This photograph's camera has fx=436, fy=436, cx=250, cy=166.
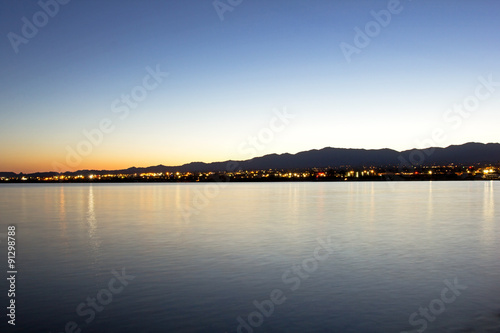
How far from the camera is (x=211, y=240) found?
26.4 metres

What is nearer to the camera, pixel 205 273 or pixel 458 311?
pixel 458 311

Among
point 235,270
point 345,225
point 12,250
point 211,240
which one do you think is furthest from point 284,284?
point 345,225

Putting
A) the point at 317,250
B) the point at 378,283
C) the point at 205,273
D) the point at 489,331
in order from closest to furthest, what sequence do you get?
the point at 489,331 < the point at 378,283 < the point at 205,273 < the point at 317,250

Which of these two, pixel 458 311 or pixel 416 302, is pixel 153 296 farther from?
pixel 458 311

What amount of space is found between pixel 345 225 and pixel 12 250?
910 inches

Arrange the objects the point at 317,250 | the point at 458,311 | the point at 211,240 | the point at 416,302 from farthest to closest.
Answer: the point at 211,240 → the point at 317,250 → the point at 416,302 → the point at 458,311

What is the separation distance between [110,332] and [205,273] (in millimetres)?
6626

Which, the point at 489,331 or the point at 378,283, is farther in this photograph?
the point at 378,283

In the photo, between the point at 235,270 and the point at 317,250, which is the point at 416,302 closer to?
the point at 235,270

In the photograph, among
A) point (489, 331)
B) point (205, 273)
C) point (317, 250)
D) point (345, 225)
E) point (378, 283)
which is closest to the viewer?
point (489, 331)

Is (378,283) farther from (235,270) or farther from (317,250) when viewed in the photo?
(317,250)

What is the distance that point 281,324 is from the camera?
11.4 meters

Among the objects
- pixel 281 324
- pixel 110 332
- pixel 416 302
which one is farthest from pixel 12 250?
pixel 416 302

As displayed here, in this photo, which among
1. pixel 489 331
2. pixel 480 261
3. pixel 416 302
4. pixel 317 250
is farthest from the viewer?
pixel 317 250
